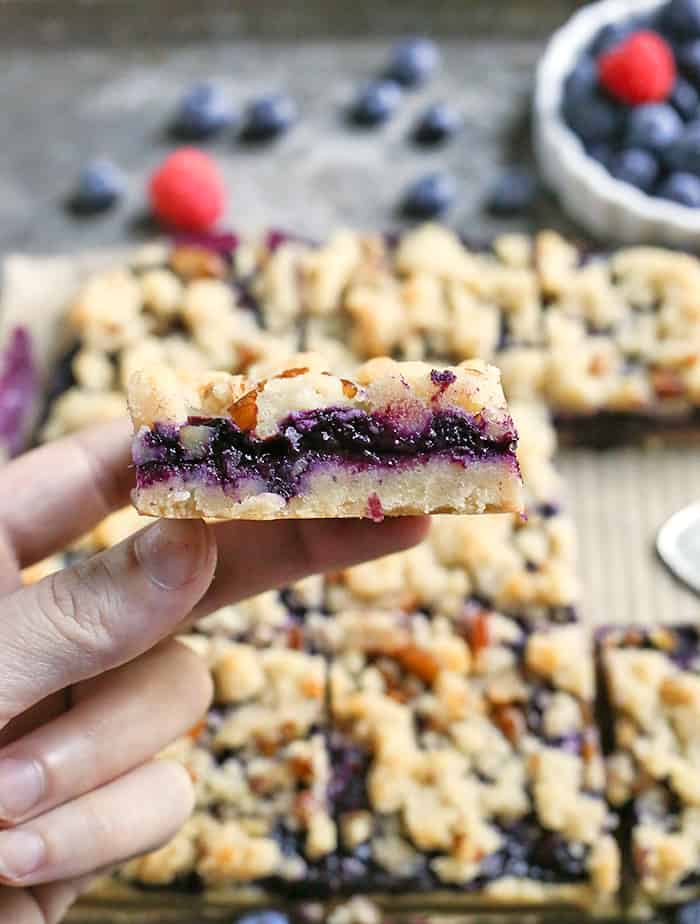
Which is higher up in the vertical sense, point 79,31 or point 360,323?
point 79,31

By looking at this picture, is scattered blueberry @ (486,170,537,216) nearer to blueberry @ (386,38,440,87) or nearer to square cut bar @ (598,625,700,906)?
blueberry @ (386,38,440,87)

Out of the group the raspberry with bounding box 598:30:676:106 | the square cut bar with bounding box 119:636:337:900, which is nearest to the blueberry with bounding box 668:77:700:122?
→ the raspberry with bounding box 598:30:676:106

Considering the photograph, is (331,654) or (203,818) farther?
(331,654)

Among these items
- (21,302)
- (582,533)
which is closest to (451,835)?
(582,533)

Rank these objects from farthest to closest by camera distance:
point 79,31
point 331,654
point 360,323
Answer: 1. point 79,31
2. point 360,323
3. point 331,654

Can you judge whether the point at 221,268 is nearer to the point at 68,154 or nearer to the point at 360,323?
the point at 360,323

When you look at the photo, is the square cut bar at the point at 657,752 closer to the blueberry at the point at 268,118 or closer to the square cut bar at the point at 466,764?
the square cut bar at the point at 466,764

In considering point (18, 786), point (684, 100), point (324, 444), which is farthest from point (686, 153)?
point (18, 786)

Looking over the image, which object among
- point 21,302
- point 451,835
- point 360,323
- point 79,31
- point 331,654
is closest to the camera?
point 451,835
